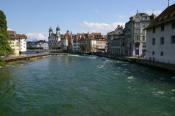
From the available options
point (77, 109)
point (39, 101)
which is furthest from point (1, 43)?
point (77, 109)

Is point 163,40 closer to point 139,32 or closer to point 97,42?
point 139,32

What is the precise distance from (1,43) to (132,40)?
44300 mm

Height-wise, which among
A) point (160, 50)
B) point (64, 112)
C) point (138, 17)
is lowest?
point (64, 112)

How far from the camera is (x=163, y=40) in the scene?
5750cm

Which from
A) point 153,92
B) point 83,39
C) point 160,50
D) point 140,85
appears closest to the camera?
point 153,92

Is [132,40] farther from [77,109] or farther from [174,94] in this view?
[77,109]

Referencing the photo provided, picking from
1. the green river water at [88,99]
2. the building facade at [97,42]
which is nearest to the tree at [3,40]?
the green river water at [88,99]

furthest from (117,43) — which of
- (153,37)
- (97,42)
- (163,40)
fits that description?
(163,40)

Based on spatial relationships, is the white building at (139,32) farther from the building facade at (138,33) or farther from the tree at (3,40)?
the tree at (3,40)

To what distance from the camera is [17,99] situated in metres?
27.4

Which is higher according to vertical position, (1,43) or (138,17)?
(138,17)

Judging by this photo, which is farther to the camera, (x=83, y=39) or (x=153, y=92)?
(x=83, y=39)

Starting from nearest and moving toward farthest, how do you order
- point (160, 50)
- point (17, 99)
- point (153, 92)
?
point (17, 99) < point (153, 92) < point (160, 50)

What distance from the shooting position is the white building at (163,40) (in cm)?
5281
